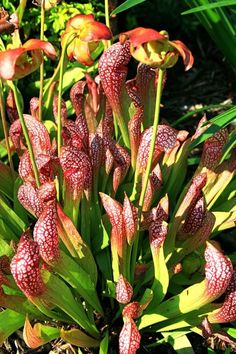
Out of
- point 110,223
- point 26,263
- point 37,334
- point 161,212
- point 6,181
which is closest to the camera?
point 26,263

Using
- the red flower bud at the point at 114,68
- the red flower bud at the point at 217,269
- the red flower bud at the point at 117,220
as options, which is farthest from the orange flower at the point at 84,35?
the red flower bud at the point at 217,269

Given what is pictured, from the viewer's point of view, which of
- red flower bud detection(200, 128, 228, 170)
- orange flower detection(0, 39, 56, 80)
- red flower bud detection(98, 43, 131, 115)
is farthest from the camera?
red flower bud detection(200, 128, 228, 170)

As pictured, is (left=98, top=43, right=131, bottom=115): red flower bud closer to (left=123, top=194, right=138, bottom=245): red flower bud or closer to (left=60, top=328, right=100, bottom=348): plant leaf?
(left=123, top=194, right=138, bottom=245): red flower bud

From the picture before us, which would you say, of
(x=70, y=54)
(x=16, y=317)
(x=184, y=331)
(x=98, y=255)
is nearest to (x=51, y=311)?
(x=16, y=317)

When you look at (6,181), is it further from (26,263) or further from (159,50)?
(159,50)

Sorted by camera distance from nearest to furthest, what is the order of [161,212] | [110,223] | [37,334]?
1. [37,334]
2. [161,212]
3. [110,223]

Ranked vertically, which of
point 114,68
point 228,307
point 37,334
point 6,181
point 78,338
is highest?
point 114,68

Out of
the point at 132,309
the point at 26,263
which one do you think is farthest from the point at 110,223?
the point at 26,263

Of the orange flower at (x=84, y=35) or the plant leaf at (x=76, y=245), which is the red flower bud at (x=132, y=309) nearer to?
the plant leaf at (x=76, y=245)

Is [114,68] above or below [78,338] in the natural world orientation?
above

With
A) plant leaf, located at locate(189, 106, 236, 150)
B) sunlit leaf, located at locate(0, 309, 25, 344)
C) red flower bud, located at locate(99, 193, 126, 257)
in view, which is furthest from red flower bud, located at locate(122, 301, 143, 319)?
plant leaf, located at locate(189, 106, 236, 150)
